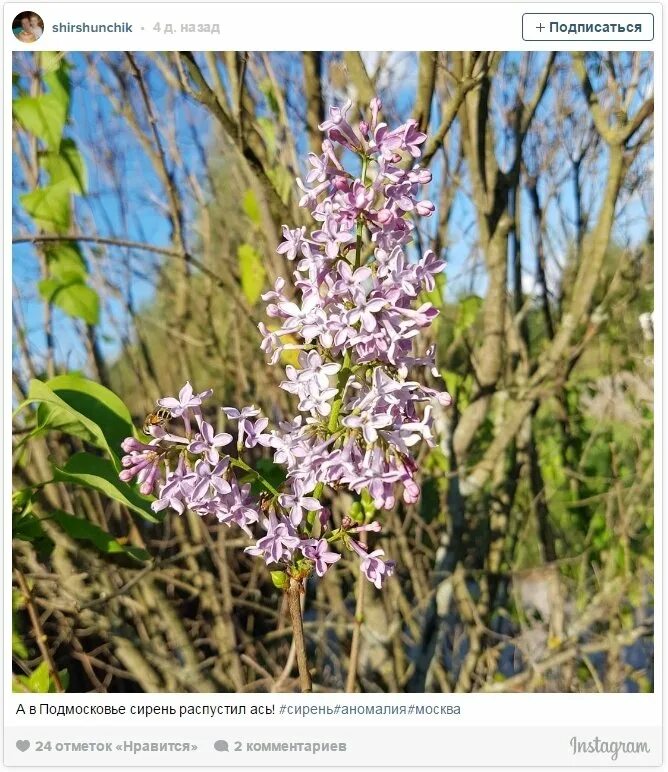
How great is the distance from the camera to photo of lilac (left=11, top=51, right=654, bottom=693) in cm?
72

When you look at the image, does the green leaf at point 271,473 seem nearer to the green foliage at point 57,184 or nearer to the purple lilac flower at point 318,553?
the purple lilac flower at point 318,553

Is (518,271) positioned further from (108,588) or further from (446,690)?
(108,588)

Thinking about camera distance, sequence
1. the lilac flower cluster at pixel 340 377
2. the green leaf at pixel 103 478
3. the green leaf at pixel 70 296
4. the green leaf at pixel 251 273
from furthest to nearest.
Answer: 1. the green leaf at pixel 251 273
2. the green leaf at pixel 70 296
3. the green leaf at pixel 103 478
4. the lilac flower cluster at pixel 340 377

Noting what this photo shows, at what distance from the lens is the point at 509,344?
54.3 inches

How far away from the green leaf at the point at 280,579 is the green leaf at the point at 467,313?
2.25ft

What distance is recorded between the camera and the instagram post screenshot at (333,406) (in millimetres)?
517

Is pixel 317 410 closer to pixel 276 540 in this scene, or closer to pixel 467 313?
pixel 276 540

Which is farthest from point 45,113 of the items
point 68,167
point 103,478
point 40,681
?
point 40,681

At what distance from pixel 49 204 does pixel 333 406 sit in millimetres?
623
